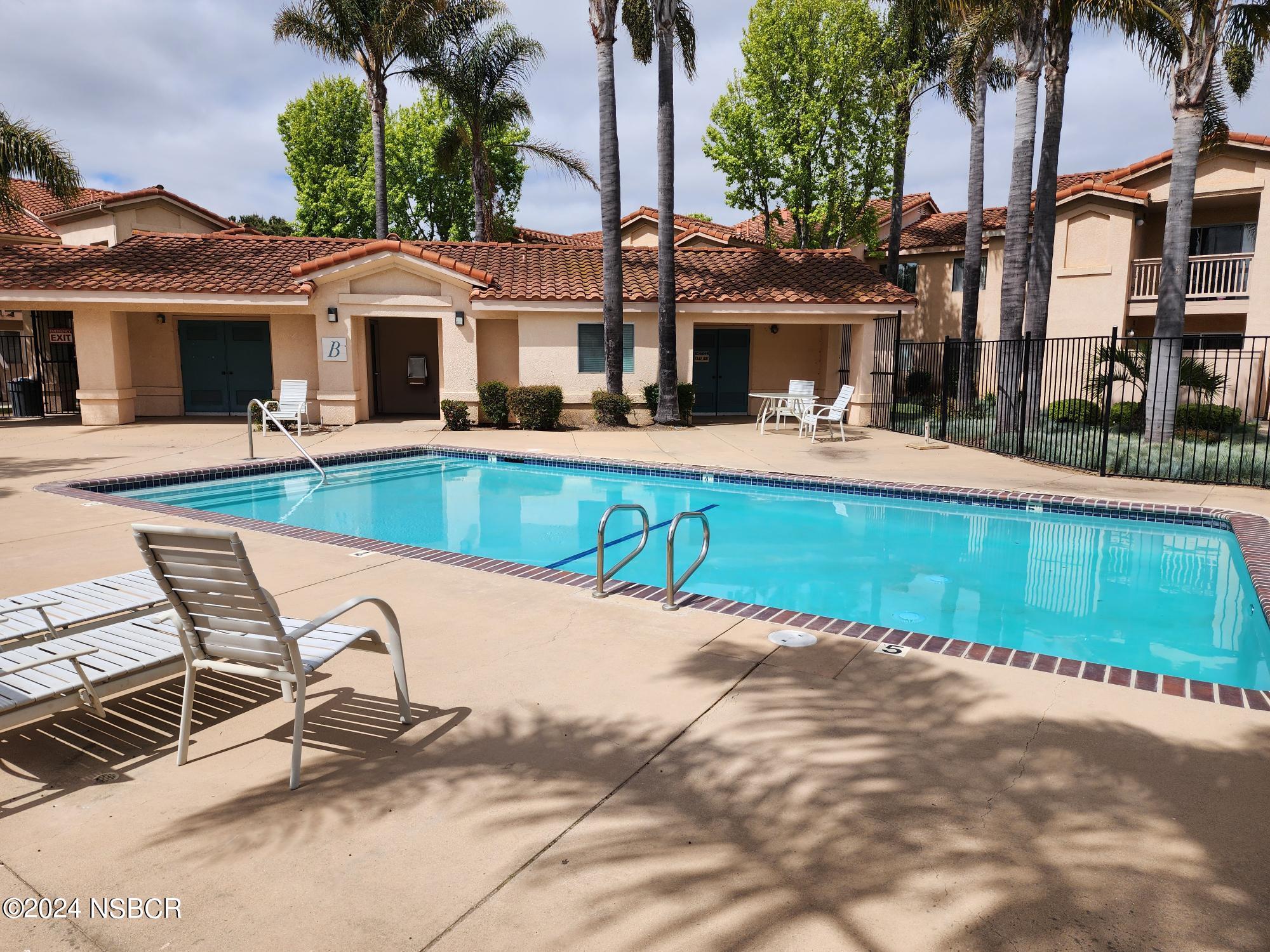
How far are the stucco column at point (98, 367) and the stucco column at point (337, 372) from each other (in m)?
4.41

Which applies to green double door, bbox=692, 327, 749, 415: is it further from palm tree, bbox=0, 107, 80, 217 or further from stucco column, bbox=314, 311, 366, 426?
palm tree, bbox=0, 107, 80, 217

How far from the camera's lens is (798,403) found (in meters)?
17.9

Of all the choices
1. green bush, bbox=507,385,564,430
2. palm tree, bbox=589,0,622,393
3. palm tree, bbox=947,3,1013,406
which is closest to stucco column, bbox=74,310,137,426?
green bush, bbox=507,385,564,430

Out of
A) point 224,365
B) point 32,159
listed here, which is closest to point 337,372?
point 224,365

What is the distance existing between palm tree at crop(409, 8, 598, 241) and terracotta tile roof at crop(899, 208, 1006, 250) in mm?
11551

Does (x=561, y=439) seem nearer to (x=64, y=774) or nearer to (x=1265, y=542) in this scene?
(x=1265, y=542)

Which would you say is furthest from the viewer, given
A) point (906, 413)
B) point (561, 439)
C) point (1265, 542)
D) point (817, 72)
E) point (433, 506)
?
point (817, 72)

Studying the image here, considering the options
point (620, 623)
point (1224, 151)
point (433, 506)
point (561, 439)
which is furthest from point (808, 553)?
point (1224, 151)

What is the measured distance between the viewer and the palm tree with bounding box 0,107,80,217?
55.7 ft

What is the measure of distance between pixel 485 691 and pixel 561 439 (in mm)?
12683

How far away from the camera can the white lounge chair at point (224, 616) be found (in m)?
3.20

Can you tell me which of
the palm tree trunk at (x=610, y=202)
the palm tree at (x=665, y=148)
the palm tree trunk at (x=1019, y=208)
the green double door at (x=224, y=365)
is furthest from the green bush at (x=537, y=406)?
the palm tree trunk at (x=1019, y=208)

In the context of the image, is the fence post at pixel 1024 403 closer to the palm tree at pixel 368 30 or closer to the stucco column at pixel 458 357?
the stucco column at pixel 458 357

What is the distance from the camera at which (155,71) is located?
92.3 feet
